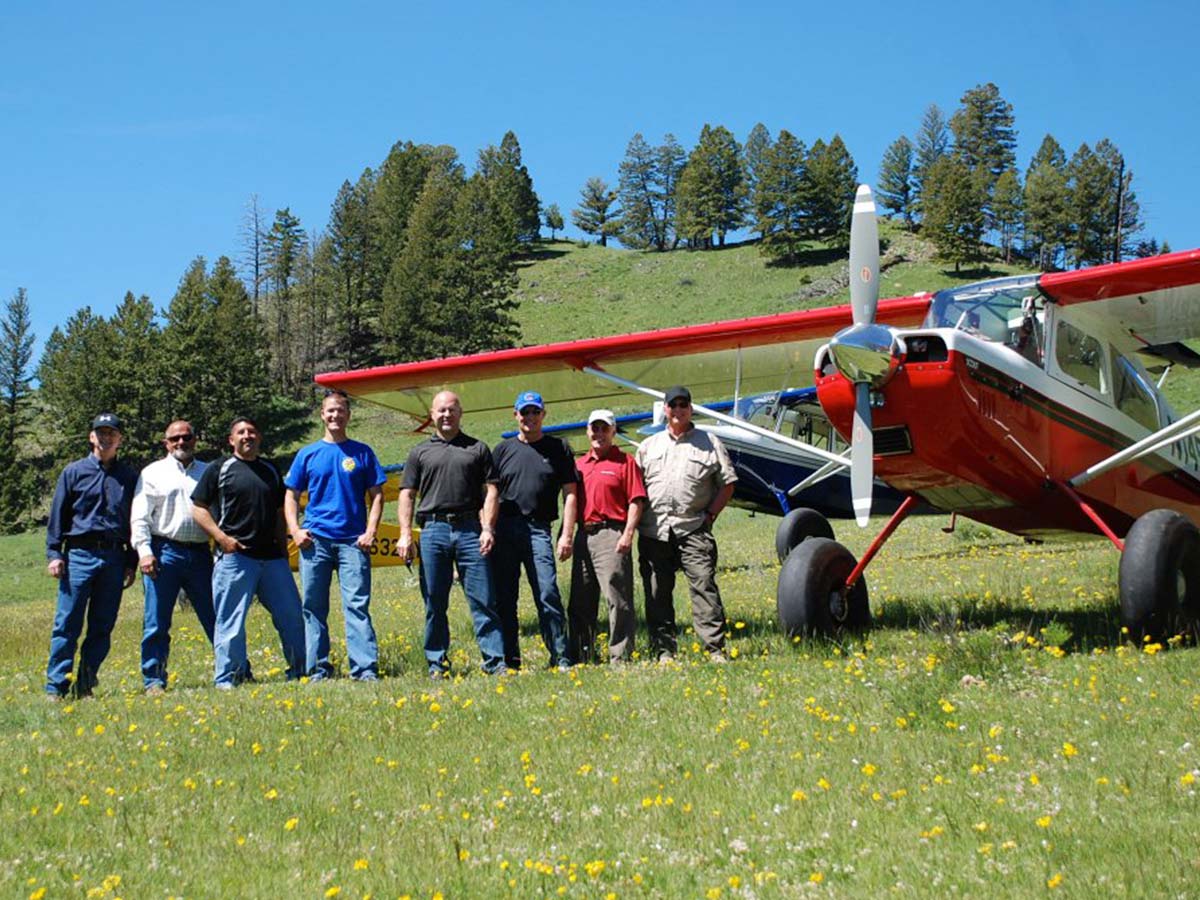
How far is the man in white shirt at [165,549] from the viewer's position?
7535 mm

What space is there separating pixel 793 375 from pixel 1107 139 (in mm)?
101848

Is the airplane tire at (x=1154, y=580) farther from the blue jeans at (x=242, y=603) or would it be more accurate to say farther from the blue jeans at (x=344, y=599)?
the blue jeans at (x=242, y=603)

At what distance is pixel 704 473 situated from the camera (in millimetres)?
7402

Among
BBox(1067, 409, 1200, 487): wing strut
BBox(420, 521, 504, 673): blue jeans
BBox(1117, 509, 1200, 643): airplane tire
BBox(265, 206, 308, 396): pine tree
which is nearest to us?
BBox(1117, 509, 1200, 643): airplane tire

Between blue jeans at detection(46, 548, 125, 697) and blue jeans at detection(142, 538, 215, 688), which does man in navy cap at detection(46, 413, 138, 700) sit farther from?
blue jeans at detection(142, 538, 215, 688)

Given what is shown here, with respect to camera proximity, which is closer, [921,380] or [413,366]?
[921,380]

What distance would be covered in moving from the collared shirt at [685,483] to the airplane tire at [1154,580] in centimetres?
248

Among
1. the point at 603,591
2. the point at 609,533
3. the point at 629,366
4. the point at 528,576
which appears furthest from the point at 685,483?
the point at 629,366

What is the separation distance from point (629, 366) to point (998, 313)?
15.1ft

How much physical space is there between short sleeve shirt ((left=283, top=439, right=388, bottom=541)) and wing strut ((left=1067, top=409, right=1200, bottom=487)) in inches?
196

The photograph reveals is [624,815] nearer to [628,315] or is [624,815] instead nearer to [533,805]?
[533,805]

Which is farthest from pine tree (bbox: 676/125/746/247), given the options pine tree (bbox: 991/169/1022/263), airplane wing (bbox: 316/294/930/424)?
airplane wing (bbox: 316/294/930/424)

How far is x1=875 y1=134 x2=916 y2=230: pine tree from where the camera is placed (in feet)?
407

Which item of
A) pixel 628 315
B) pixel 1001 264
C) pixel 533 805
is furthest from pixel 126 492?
pixel 1001 264
